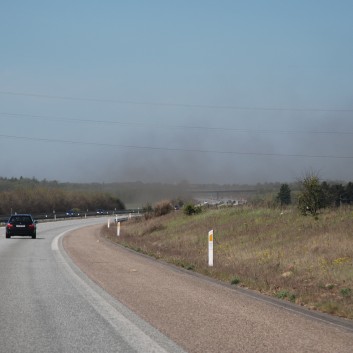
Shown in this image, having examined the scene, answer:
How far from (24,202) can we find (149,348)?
83487mm

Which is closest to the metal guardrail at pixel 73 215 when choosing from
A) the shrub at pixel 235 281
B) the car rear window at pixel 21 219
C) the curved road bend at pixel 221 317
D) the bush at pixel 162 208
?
the bush at pixel 162 208

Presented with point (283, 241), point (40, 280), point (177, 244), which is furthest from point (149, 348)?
point (177, 244)

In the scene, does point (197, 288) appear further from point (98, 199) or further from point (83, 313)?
point (98, 199)

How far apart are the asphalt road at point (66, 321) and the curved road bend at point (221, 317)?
12.9 inches

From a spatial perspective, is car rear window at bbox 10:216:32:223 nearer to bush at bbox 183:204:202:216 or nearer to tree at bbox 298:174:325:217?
bush at bbox 183:204:202:216

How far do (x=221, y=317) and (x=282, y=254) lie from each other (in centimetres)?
1147

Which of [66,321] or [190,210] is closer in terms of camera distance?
[66,321]

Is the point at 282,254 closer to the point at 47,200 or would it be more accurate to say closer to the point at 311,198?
the point at 311,198

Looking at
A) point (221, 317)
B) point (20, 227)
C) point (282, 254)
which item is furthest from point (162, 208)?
point (221, 317)

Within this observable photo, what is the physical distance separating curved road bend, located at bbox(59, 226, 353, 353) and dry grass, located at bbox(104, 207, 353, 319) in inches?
34.0

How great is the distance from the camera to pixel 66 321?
987 centimetres

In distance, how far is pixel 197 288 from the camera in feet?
47.1

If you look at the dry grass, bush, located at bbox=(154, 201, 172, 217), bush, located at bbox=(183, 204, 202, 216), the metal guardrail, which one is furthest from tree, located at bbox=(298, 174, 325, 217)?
the metal guardrail

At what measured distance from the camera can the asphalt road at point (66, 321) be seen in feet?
26.3
